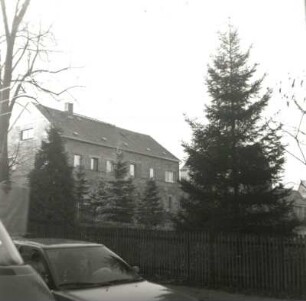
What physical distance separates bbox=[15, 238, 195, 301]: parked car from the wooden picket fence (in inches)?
240

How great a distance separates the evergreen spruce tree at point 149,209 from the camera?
40531 mm

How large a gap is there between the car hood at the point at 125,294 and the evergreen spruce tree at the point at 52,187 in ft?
48.5

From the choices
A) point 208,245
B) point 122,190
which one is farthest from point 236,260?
point 122,190

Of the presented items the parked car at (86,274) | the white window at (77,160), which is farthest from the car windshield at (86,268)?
the white window at (77,160)

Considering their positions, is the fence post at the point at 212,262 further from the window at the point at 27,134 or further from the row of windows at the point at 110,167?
the window at the point at 27,134

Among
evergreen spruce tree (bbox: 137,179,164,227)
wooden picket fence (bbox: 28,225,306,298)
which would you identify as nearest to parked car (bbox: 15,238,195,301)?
wooden picket fence (bbox: 28,225,306,298)

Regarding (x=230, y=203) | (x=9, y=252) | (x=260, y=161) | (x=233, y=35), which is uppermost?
(x=233, y=35)

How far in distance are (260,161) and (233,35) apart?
507 centimetres

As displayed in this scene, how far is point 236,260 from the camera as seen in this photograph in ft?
46.3

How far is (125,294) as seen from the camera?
689 cm

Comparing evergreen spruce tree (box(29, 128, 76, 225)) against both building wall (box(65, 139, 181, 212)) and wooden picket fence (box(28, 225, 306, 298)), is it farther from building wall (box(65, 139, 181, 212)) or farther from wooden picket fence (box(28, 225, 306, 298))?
building wall (box(65, 139, 181, 212))

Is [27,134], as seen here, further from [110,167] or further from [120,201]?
[120,201]

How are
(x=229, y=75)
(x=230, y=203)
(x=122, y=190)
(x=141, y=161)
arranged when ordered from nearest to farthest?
1. (x=230, y=203)
2. (x=229, y=75)
3. (x=122, y=190)
4. (x=141, y=161)

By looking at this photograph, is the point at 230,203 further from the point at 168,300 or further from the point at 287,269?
the point at 168,300
